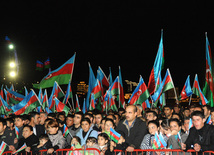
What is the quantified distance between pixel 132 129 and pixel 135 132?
0.38ft

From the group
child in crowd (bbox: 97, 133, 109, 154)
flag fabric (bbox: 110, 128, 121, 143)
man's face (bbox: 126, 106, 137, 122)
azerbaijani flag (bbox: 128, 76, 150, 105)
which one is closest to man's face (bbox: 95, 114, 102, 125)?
man's face (bbox: 126, 106, 137, 122)

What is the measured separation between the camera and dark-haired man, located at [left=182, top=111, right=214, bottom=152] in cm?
578

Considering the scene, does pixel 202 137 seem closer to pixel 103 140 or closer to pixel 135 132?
pixel 135 132

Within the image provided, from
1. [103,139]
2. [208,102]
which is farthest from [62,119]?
[208,102]

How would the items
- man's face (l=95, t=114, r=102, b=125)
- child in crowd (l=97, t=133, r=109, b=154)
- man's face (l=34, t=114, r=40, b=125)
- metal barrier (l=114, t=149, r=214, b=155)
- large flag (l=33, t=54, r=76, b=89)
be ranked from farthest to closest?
large flag (l=33, t=54, r=76, b=89)
man's face (l=34, t=114, r=40, b=125)
man's face (l=95, t=114, r=102, b=125)
child in crowd (l=97, t=133, r=109, b=154)
metal barrier (l=114, t=149, r=214, b=155)

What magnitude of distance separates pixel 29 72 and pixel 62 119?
46.7 m

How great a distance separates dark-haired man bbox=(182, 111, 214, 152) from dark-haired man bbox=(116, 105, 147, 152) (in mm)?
1200

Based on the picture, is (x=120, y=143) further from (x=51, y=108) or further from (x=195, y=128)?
(x=51, y=108)

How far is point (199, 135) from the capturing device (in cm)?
600

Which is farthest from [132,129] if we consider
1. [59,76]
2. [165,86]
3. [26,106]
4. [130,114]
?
[59,76]

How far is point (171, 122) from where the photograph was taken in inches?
268

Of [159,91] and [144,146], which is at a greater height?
[159,91]

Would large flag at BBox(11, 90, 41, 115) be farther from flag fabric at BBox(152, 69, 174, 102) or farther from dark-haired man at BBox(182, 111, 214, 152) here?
dark-haired man at BBox(182, 111, 214, 152)

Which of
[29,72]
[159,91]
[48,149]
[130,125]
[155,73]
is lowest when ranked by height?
[48,149]
